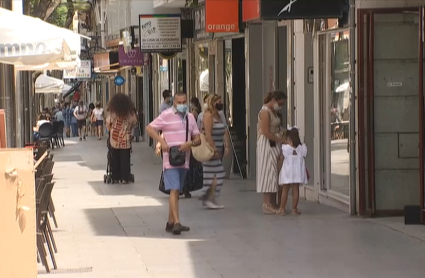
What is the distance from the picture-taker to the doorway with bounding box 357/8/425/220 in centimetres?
1403

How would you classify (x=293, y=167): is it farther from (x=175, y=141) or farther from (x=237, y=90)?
(x=237, y=90)

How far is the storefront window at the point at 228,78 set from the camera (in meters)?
23.5

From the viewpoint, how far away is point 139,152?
33688 millimetres

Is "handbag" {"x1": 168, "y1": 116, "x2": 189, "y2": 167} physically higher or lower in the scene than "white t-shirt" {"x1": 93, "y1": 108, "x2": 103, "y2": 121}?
higher

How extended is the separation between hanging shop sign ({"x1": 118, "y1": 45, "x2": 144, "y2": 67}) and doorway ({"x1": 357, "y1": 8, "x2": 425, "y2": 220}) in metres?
26.0

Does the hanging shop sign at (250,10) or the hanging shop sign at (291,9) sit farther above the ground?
the hanging shop sign at (250,10)

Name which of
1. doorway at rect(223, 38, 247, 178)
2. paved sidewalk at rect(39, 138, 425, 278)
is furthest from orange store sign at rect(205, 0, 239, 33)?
paved sidewalk at rect(39, 138, 425, 278)

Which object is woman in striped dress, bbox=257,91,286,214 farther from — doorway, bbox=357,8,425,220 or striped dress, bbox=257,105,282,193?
doorway, bbox=357,8,425,220

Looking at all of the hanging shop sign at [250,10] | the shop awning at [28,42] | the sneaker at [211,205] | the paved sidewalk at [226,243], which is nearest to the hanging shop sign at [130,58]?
the hanging shop sign at [250,10]

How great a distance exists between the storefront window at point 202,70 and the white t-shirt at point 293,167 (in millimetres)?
12050

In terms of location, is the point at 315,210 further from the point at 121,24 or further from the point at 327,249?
the point at 121,24

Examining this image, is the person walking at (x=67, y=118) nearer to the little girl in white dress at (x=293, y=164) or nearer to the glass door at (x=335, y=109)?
the glass door at (x=335, y=109)

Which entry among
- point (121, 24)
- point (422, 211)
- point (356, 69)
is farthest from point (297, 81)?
point (121, 24)

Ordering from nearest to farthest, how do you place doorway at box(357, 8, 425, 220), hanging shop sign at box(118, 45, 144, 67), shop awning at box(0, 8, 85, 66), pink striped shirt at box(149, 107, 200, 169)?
shop awning at box(0, 8, 85, 66)
pink striped shirt at box(149, 107, 200, 169)
doorway at box(357, 8, 425, 220)
hanging shop sign at box(118, 45, 144, 67)
